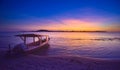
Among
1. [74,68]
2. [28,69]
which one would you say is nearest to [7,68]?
[28,69]

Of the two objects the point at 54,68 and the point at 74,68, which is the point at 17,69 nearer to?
the point at 54,68

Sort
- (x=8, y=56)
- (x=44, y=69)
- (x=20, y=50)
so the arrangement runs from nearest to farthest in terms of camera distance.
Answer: (x=44, y=69), (x=8, y=56), (x=20, y=50)

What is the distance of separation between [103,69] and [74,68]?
5.91ft

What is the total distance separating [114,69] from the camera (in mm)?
8656

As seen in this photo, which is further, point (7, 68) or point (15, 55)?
point (15, 55)

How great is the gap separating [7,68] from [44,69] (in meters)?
2.33

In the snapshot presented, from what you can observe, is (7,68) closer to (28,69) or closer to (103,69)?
(28,69)

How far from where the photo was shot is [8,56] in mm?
12445

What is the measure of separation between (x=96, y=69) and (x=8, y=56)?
26.2 ft

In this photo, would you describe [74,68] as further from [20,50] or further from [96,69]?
[20,50]

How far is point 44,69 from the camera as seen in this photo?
8242 millimetres

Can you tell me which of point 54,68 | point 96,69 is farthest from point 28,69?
point 96,69

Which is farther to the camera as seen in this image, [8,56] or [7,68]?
[8,56]

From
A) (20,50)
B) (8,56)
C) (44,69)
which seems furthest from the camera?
(20,50)
